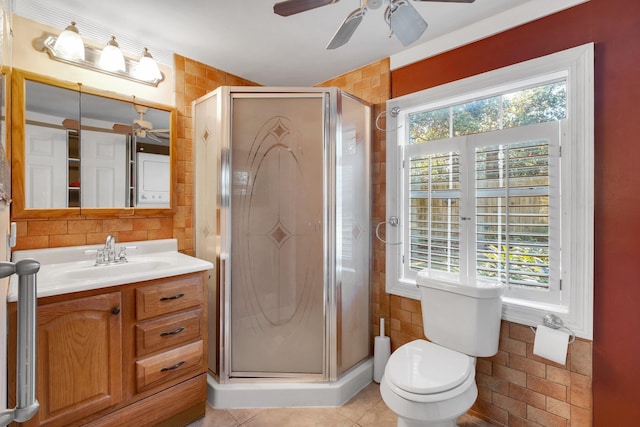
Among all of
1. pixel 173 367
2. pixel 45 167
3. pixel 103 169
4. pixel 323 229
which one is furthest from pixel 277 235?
pixel 45 167

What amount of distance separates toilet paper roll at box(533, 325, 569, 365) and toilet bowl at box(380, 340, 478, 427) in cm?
33

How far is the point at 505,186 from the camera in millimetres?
1833

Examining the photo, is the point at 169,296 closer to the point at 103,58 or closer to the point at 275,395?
the point at 275,395

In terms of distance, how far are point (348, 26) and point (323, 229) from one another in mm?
1186

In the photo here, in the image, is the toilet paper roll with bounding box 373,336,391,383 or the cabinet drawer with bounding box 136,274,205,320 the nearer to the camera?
the cabinet drawer with bounding box 136,274,205,320

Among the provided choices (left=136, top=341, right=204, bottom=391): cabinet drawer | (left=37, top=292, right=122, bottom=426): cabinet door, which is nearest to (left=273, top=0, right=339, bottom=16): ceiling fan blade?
(left=37, top=292, right=122, bottom=426): cabinet door

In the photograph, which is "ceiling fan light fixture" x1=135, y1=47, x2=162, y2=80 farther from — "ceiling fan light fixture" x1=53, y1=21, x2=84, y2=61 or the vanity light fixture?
"ceiling fan light fixture" x1=53, y1=21, x2=84, y2=61

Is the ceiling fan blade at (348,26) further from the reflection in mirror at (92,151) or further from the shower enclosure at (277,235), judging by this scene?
the reflection in mirror at (92,151)

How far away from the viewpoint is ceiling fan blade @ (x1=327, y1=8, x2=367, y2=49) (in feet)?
4.30

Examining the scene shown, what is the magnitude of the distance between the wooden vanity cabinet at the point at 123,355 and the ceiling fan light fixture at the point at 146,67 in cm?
140

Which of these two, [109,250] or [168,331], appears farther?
[109,250]

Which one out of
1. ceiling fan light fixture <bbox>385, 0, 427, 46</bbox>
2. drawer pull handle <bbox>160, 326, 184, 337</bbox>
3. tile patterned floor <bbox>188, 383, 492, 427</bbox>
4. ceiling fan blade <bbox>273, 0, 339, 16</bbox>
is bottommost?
tile patterned floor <bbox>188, 383, 492, 427</bbox>

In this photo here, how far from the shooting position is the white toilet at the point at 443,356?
4.69 ft

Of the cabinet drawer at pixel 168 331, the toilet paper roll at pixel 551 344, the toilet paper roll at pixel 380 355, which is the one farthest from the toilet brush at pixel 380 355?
the cabinet drawer at pixel 168 331
